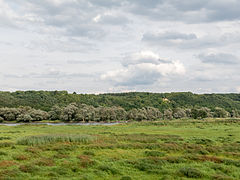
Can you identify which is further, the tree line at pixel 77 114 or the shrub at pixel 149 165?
the tree line at pixel 77 114

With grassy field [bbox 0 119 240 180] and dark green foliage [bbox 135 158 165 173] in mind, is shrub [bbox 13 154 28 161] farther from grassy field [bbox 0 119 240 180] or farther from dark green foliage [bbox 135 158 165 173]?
dark green foliage [bbox 135 158 165 173]

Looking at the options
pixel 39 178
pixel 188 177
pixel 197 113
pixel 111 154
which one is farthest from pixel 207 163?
pixel 197 113

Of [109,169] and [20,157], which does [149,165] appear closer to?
[109,169]

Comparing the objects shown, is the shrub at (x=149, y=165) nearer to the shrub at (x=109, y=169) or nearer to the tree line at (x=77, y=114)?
the shrub at (x=109, y=169)

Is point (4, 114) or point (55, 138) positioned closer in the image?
point (55, 138)

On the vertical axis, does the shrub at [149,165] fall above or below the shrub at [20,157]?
below

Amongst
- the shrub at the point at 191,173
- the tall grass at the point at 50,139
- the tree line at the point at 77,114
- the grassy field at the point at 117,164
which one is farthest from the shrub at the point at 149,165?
the tree line at the point at 77,114

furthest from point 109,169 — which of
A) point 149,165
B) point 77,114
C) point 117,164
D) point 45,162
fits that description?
point 77,114

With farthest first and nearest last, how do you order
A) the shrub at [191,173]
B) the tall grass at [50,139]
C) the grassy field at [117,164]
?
1. the tall grass at [50,139]
2. the grassy field at [117,164]
3. the shrub at [191,173]

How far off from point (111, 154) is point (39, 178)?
8.31 m

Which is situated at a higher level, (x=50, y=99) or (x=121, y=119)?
(x=50, y=99)

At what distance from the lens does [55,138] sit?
28.6m

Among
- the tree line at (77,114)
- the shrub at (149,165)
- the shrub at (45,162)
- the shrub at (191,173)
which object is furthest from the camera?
the tree line at (77,114)

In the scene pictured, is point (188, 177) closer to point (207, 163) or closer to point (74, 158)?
point (207, 163)
